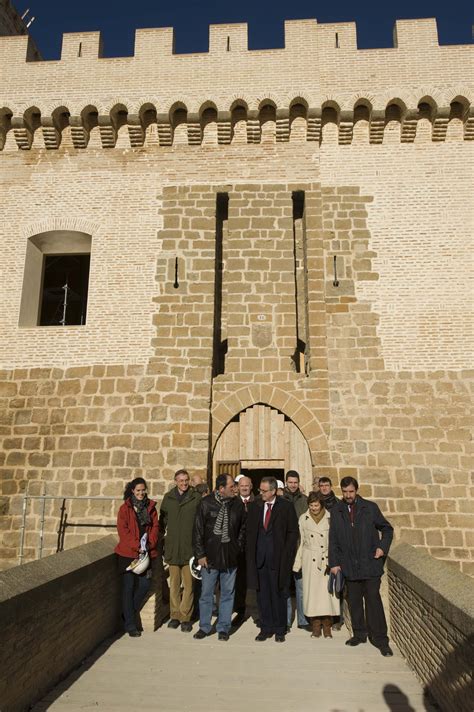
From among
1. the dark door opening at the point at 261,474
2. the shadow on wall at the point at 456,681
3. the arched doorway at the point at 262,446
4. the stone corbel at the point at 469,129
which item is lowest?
the shadow on wall at the point at 456,681

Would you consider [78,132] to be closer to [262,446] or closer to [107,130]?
[107,130]

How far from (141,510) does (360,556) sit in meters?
2.53

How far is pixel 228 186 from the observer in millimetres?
10422

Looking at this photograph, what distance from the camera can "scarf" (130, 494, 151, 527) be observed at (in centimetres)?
628

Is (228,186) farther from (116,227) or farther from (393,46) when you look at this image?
(393,46)

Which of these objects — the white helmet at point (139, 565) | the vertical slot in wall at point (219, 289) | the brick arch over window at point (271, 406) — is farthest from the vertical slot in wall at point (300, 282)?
the white helmet at point (139, 565)

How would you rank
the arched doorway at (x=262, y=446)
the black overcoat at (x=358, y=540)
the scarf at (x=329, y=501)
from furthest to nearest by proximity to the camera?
the arched doorway at (x=262, y=446)
the scarf at (x=329, y=501)
the black overcoat at (x=358, y=540)

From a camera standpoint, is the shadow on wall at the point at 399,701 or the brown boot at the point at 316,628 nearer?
the shadow on wall at the point at 399,701

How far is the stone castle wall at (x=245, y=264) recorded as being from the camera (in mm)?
9062

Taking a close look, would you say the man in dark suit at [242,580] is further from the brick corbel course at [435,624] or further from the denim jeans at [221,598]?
the brick corbel course at [435,624]

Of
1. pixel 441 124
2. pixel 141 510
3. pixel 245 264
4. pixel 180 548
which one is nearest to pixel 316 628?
pixel 180 548

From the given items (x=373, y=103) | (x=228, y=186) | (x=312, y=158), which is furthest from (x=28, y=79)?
(x=373, y=103)

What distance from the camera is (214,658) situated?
5320 millimetres

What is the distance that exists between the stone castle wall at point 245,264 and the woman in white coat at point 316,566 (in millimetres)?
2794
